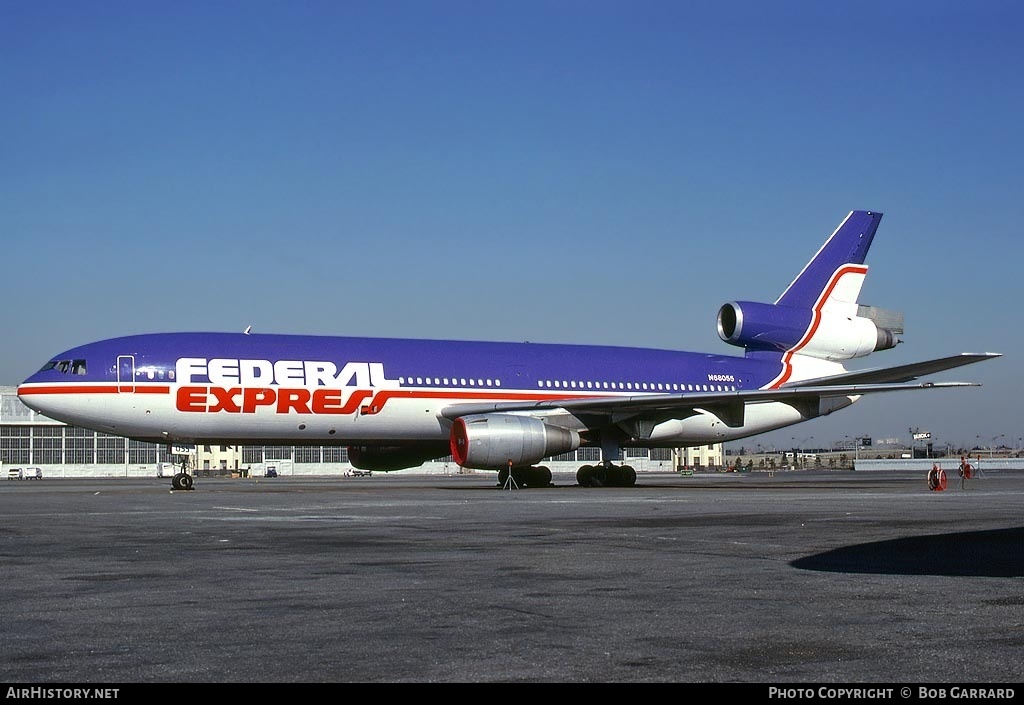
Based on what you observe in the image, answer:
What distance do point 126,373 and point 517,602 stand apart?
25.4 meters

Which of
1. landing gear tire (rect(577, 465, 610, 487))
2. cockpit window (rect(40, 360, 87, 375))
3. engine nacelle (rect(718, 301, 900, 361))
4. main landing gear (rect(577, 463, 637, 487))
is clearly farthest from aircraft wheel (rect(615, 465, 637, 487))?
cockpit window (rect(40, 360, 87, 375))

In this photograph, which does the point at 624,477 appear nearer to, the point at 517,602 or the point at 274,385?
the point at 274,385

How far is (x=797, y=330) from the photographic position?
41.1m

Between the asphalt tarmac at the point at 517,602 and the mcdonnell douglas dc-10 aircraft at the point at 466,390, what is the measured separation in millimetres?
15129

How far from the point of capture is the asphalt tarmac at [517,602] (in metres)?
6.03

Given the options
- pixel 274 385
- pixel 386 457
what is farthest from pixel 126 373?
pixel 386 457

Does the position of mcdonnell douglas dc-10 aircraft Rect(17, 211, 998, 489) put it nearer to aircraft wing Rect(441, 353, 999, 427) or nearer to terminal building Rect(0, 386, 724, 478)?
aircraft wing Rect(441, 353, 999, 427)

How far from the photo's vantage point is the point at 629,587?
370 inches

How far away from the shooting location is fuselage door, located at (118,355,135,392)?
31578 mm

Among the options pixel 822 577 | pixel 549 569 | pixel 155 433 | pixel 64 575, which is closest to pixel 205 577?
pixel 64 575

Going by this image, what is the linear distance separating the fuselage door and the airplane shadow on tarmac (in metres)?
23.0

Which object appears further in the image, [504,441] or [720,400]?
[720,400]
